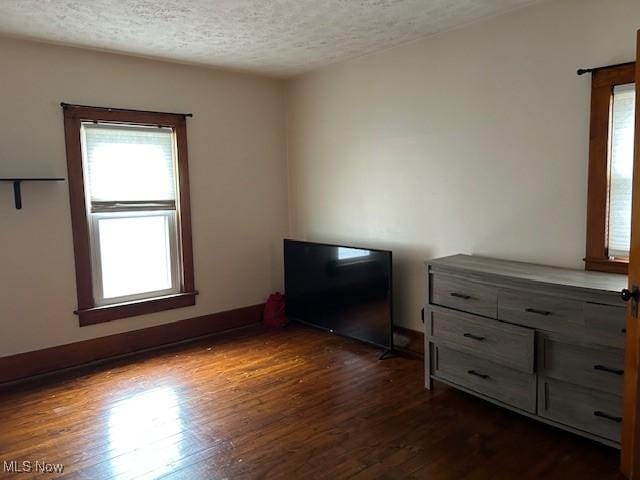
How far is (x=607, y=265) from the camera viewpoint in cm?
262

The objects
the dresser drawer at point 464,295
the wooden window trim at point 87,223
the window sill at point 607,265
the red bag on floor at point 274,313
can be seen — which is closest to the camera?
the window sill at point 607,265

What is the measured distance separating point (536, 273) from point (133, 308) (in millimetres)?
3089

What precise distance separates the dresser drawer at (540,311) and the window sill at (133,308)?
273cm

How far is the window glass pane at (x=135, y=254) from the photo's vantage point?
3.84 meters

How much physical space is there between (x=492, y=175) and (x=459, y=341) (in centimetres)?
113

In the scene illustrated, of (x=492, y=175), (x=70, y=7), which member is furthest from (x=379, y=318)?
(x=70, y=7)

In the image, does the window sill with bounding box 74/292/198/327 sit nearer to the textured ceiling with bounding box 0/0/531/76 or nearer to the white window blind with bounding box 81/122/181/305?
the white window blind with bounding box 81/122/181/305

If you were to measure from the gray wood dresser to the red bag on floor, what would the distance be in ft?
6.23

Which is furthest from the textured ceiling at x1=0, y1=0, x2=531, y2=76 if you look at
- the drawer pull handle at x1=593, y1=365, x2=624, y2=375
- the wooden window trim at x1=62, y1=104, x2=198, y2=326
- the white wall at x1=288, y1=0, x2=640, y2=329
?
the drawer pull handle at x1=593, y1=365, x2=624, y2=375

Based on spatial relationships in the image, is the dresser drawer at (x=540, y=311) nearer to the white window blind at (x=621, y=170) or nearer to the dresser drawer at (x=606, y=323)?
the dresser drawer at (x=606, y=323)

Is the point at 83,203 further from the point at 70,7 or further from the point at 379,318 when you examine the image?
the point at 379,318

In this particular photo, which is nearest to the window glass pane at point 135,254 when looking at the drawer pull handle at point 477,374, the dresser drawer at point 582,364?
the drawer pull handle at point 477,374

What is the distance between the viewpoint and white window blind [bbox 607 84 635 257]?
2527mm

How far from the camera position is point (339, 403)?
2.96m
